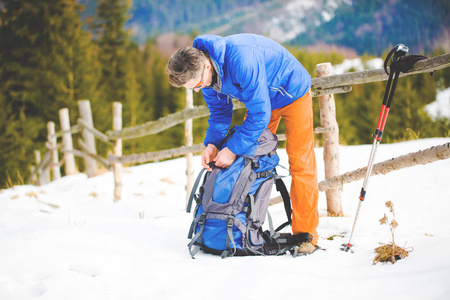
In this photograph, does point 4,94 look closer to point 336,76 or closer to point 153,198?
point 153,198

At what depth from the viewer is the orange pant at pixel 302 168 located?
2.36m

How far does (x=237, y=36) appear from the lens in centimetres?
226

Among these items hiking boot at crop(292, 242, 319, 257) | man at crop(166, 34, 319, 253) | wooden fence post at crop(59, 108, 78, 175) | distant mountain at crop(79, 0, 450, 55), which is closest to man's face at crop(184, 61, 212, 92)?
man at crop(166, 34, 319, 253)

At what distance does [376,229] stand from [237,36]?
1798 mm

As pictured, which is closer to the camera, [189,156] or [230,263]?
[230,263]

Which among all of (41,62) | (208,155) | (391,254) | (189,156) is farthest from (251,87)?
(41,62)

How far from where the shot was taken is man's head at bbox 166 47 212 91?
2037 millimetres

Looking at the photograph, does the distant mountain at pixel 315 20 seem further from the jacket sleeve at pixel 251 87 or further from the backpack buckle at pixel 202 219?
the backpack buckle at pixel 202 219

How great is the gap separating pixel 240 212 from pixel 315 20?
3655 inches

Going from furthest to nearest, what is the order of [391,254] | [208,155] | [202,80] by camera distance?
[208,155] → [202,80] → [391,254]

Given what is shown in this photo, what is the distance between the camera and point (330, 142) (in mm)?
3236

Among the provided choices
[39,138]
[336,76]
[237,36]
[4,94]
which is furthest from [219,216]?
[4,94]

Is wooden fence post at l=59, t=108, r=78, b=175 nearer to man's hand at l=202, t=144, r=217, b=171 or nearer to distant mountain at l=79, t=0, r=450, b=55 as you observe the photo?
man's hand at l=202, t=144, r=217, b=171

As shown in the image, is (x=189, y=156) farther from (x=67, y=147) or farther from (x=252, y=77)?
(x=67, y=147)
